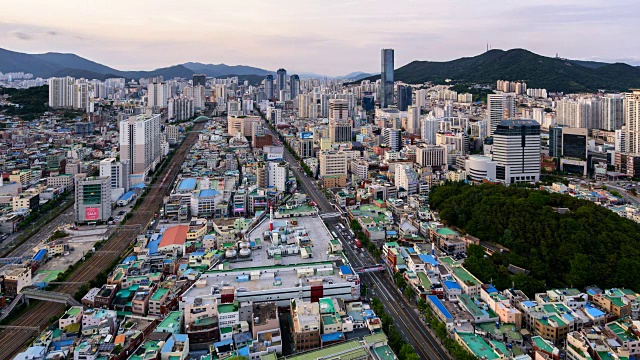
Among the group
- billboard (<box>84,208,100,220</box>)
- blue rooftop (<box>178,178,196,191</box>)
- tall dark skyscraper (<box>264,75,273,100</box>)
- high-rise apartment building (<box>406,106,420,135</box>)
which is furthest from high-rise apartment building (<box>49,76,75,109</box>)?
tall dark skyscraper (<box>264,75,273,100</box>)

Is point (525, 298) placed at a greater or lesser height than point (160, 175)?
lesser

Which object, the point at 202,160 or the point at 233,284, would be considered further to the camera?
the point at 202,160

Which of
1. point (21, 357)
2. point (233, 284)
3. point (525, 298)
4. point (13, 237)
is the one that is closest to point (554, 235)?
point (525, 298)

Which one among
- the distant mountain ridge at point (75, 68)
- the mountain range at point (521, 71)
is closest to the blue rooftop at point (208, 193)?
the mountain range at point (521, 71)

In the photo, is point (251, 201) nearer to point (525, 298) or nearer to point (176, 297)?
point (176, 297)

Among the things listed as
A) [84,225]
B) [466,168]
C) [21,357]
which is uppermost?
[466,168]

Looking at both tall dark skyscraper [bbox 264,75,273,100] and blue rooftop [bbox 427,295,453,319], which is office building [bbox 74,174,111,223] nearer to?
blue rooftop [bbox 427,295,453,319]
